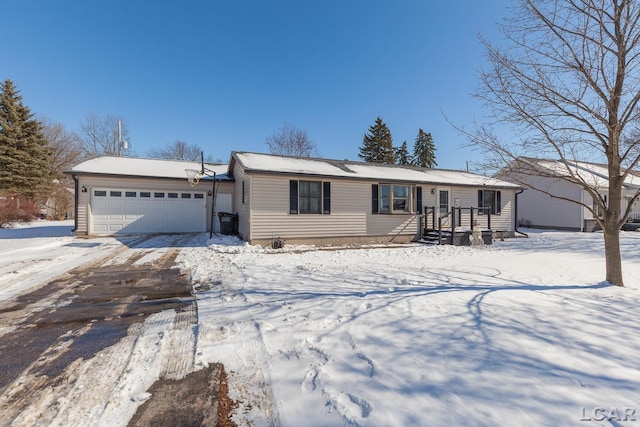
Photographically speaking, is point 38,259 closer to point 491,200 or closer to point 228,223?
point 228,223

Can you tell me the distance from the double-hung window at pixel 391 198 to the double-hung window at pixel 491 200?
407 centimetres

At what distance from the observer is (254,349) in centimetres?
272

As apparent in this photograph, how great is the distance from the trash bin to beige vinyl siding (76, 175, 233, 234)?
204 cm

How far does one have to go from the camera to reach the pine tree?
101ft

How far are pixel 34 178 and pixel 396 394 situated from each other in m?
31.0

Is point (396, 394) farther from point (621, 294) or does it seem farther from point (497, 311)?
point (621, 294)

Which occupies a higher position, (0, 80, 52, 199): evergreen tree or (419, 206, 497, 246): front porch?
(0, 80, 52, 199): evergreen tree

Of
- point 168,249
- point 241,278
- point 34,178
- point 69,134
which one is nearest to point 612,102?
point 241,278

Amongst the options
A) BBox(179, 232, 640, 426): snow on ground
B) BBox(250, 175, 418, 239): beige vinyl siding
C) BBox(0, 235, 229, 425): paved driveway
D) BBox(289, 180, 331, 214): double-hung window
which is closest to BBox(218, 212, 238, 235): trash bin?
BBox(250, 175, 418, 239): beige vinyl siding

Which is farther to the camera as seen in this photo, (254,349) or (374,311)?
(374,311)

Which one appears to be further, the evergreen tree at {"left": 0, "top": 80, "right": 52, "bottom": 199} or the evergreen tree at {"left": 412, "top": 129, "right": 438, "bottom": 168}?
the evergreen tree at {"left": 412, "top": 129, "right": 438, "bottom": 168}

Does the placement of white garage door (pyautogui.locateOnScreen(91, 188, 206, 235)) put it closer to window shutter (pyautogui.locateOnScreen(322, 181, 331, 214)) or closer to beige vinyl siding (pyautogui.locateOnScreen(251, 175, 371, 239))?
A: beige vinyl siding (pyautogui.locateOnScreen(251, 175, 371, 239))

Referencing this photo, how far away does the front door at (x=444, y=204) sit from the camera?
12594 millimetres

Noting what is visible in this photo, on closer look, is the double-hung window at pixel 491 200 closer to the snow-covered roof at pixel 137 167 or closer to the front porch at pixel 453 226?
the front porch at pixel 453 226
